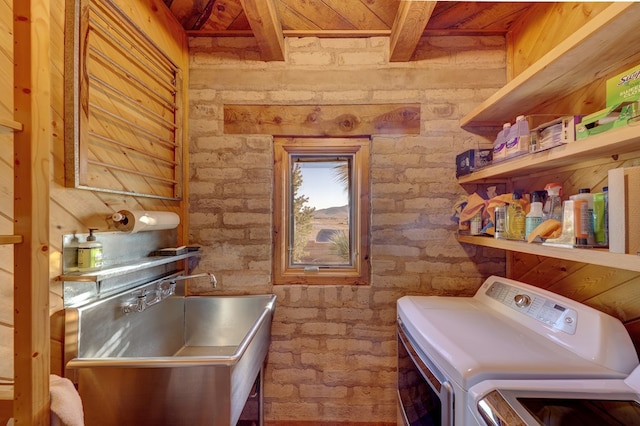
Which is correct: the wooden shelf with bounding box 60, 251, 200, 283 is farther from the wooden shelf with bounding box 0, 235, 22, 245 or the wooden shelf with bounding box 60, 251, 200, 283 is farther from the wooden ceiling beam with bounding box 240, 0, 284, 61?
the wooden ceiling beam with bounding box 240, 0, 284, 61

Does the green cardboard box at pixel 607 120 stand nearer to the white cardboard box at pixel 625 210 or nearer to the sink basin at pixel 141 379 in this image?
the white cardboard box at pixel 625 210

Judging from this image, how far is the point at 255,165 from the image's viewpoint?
5.78 feet

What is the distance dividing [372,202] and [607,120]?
1.07m

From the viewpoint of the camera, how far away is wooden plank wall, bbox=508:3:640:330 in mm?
1096

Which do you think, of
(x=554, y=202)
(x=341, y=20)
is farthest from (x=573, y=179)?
(x=341, y=20)

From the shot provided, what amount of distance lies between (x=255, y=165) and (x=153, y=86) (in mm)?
701

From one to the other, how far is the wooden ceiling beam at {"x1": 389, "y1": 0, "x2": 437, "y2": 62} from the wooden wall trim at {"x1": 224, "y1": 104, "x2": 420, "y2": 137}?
0.31 m

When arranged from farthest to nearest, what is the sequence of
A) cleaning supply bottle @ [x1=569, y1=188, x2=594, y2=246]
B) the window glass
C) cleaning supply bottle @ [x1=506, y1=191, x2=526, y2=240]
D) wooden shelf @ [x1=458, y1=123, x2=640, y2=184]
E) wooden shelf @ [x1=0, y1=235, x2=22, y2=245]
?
the window glass < cleaning supply bottle @ [x1=506, y1=191, x2=526, y2=240] < cleaning supply bottle @ [x1=569, y1=188, x2=594, y2=246] < wooden shelf @ [x1=458, y1=123, x2=640, y2=184] < wooden shelf @ [x1=0, y1=235, x2=22, y2=245]

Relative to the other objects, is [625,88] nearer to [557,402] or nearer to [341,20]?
[557,402]

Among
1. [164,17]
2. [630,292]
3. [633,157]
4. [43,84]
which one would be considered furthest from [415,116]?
[43,84]

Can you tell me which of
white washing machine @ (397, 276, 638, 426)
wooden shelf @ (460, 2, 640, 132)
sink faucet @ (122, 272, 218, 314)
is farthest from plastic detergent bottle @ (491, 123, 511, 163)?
sink faucet @ (122, 272, 218, 314)

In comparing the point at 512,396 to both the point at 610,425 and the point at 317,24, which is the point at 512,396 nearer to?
the point at 610,425

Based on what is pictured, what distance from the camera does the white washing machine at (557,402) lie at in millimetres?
714

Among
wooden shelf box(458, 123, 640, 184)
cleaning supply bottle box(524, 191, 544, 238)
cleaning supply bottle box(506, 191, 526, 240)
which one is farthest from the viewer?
cleaning supply bottle box(506, 191, 526, 240)
